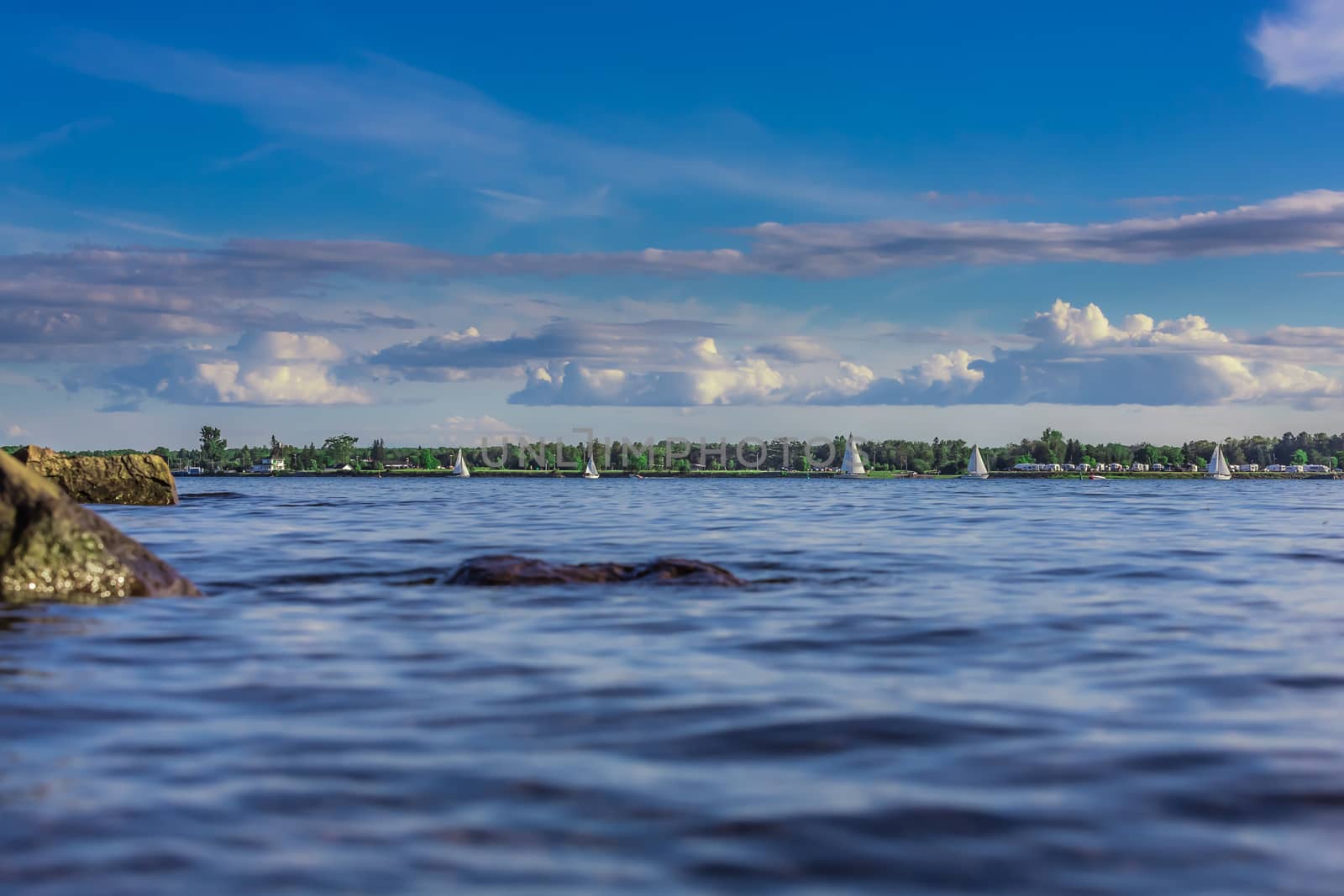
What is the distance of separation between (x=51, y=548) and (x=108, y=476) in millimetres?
37960

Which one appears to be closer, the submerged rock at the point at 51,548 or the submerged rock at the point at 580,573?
the submerged rock at the point at 51,548

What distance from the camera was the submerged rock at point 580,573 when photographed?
61.9ft

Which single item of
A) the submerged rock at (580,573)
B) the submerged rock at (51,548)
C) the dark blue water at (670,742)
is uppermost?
the submerged rock at (51,548)

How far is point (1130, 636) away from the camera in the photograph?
1416cm

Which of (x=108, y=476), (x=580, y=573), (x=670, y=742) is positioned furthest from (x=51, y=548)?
(x=108, y=476)

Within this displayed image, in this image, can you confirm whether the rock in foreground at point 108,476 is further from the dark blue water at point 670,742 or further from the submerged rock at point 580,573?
the submerged rock at point 580,573

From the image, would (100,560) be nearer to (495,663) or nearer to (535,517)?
(495,663)

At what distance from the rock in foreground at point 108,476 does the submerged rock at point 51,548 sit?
104 feet

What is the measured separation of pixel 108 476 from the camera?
159 feet

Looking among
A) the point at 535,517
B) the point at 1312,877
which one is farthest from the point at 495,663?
the point at 535,517

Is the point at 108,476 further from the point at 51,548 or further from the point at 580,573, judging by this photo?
the point at 51,548

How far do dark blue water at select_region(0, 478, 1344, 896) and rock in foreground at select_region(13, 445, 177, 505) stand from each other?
31110 mm

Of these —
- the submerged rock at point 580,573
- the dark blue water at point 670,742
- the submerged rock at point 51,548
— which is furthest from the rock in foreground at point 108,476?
the submerged rock at point 51,548

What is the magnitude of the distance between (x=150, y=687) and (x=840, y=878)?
7.30 meters
